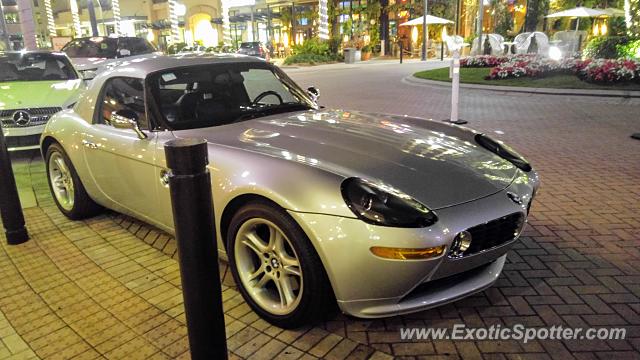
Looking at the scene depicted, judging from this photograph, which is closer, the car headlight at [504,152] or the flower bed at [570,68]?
the car headlight at [504,152]

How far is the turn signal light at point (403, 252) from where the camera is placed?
7.62ft

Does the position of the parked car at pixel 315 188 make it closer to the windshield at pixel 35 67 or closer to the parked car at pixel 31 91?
the parked car at pixel 31 91

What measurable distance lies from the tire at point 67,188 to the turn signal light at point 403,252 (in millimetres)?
3102

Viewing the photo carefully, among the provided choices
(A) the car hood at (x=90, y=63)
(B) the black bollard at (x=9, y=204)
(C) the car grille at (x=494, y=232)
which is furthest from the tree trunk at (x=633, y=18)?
(B) the black bollard at (x=9, y=204)

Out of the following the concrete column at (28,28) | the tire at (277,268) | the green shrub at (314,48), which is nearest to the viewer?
the tire at (277,268)

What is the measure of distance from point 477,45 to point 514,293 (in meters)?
22.3

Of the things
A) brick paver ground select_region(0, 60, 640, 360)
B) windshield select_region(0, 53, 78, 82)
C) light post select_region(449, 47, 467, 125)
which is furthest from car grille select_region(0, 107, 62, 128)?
light post select_region(449, 47, 467, 125)

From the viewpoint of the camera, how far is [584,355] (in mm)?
2443

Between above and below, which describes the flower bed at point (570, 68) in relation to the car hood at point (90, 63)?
below

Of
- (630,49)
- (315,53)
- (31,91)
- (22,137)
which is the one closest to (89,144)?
(22,137)

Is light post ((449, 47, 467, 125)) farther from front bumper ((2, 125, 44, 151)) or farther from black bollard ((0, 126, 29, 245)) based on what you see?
black bollard ((0, 126, 29, 245))

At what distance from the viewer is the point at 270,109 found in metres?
3.81

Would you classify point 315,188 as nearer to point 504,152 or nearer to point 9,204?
point 504,152

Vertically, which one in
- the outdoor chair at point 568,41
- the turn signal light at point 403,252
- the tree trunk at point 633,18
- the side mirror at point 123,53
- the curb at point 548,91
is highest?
the tree trunk at point 633,18
